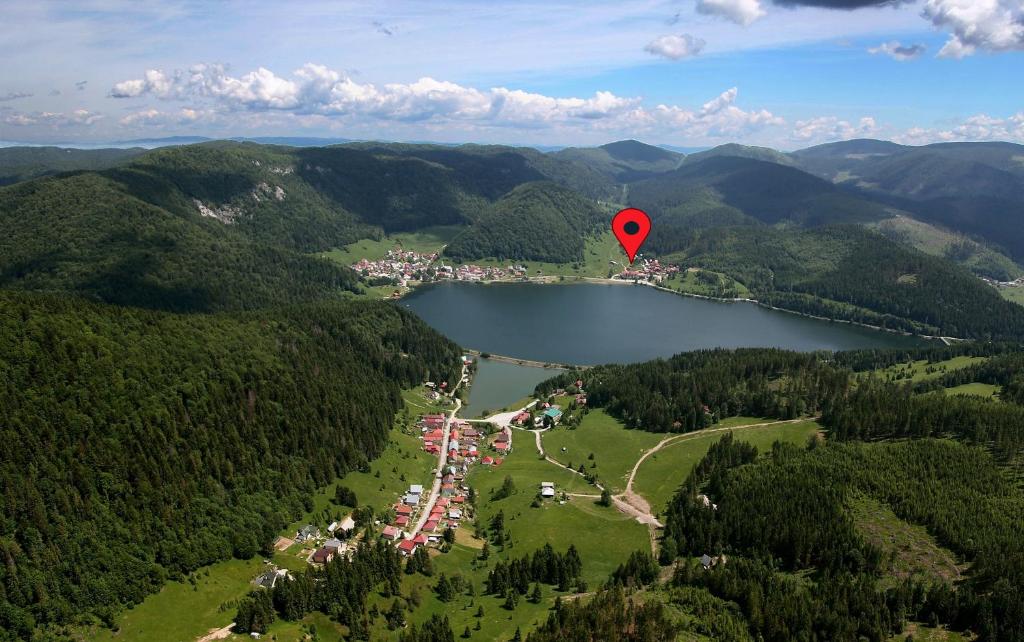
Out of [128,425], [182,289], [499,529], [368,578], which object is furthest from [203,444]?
[182,289]

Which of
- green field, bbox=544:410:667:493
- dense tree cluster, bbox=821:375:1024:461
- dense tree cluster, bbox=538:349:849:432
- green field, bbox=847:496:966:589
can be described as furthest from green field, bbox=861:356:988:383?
green field, bbox=847:496:966:589

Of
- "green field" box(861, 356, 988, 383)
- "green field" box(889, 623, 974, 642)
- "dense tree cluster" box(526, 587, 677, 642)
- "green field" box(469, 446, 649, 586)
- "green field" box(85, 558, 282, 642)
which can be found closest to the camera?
"dense tree cluster" box(526, 587, 677, 642)

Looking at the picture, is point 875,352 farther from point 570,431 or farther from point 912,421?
point 570,431

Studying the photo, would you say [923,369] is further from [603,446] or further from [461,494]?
[461,494]

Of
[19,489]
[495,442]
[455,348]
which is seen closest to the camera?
[19,489]

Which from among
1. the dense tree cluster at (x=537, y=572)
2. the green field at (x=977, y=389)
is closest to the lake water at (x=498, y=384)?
the dense tree cluster at (x=537, y=572)

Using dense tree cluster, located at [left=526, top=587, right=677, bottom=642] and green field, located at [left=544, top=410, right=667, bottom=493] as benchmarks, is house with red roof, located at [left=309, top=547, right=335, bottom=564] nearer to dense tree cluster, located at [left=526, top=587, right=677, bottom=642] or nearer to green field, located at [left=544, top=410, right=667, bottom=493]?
dense tree cluster, located at [left=526, top=587, right=677, bottom=642]

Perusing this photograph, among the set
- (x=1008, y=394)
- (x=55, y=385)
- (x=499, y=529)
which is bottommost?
(x=499, y=529)
